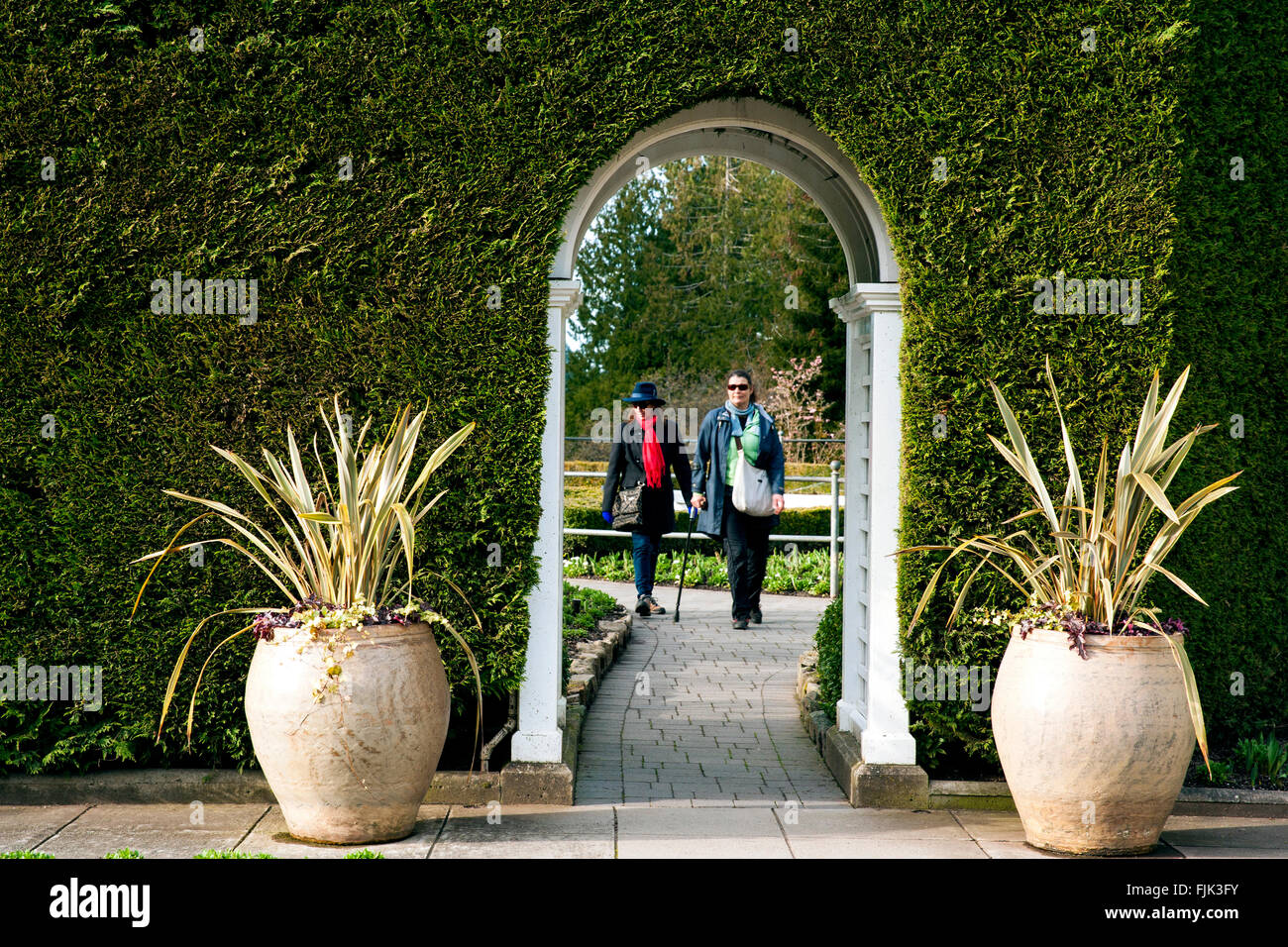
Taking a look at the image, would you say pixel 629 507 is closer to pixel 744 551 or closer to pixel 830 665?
pixel 744 551

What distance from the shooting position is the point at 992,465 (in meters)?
4.96

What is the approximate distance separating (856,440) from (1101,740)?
2.11 metres

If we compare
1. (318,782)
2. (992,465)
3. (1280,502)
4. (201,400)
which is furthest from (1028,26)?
(318,782)

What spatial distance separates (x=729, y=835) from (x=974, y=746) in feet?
4.01

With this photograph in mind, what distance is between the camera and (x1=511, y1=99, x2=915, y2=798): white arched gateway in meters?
5.13

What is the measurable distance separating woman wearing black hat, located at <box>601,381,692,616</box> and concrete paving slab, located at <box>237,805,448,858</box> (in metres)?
4.99

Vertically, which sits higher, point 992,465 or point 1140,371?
point 1140,371

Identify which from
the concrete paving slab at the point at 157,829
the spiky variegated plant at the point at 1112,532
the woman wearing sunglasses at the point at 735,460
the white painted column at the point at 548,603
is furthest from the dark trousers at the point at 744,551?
the concrete paving slab at the point at 157,829

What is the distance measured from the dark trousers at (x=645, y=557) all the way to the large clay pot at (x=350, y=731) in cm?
538

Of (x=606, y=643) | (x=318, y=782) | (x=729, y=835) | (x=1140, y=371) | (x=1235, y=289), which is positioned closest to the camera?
(x=318, y=782)

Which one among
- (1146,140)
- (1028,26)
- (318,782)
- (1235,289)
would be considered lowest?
(318,782)

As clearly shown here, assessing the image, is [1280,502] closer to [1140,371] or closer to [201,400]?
[1140,371]

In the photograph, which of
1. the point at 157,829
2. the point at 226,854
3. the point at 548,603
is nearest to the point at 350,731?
the point at 226,854

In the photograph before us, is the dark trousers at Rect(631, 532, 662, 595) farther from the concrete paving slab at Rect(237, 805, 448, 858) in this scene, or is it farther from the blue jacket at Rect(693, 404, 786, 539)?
the concrete paving slab at Rect(237, 805, 448, 858)
